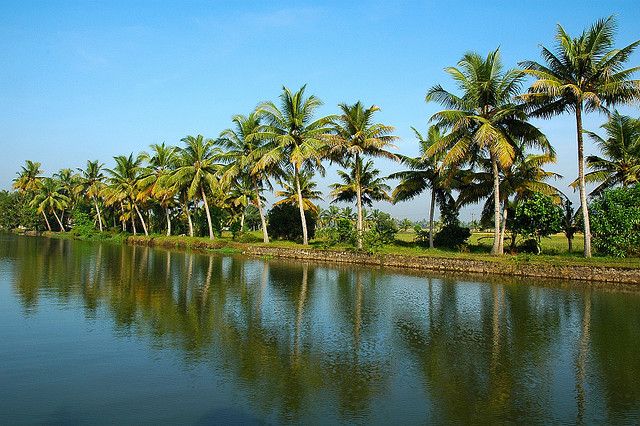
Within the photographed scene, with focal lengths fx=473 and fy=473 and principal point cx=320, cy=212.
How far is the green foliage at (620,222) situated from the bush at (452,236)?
9810mm

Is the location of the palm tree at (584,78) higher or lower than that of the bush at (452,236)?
higher

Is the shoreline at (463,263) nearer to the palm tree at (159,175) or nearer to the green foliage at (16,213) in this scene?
the palm tree at (159,175)

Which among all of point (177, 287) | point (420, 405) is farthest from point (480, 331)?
point (177, 287)

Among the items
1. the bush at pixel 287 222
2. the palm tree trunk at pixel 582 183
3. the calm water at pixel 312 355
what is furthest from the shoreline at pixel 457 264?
the bush at pixel 287 222

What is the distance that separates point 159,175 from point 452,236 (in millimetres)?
31154

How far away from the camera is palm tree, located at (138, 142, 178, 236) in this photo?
46750 millimetres

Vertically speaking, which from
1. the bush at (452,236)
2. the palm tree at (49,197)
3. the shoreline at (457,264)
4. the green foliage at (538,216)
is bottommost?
the shoreline at (457,264)

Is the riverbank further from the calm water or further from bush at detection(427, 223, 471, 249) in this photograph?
bush at detection(427, 223, 471, 249)

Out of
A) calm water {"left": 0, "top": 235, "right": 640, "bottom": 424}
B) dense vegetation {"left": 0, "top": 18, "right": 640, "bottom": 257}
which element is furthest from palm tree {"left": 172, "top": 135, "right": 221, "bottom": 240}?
calm water {"left": 0, "top": 235, "right": 640, "bottom": 424}

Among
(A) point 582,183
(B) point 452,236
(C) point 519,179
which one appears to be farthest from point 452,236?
(A) point 582,183

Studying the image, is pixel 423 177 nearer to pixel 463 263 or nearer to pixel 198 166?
pixel 463 263

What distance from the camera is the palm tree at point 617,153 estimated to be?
28.0 metres

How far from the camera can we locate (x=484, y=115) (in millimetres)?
27641

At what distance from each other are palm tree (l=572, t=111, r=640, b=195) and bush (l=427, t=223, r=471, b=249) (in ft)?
26.1
